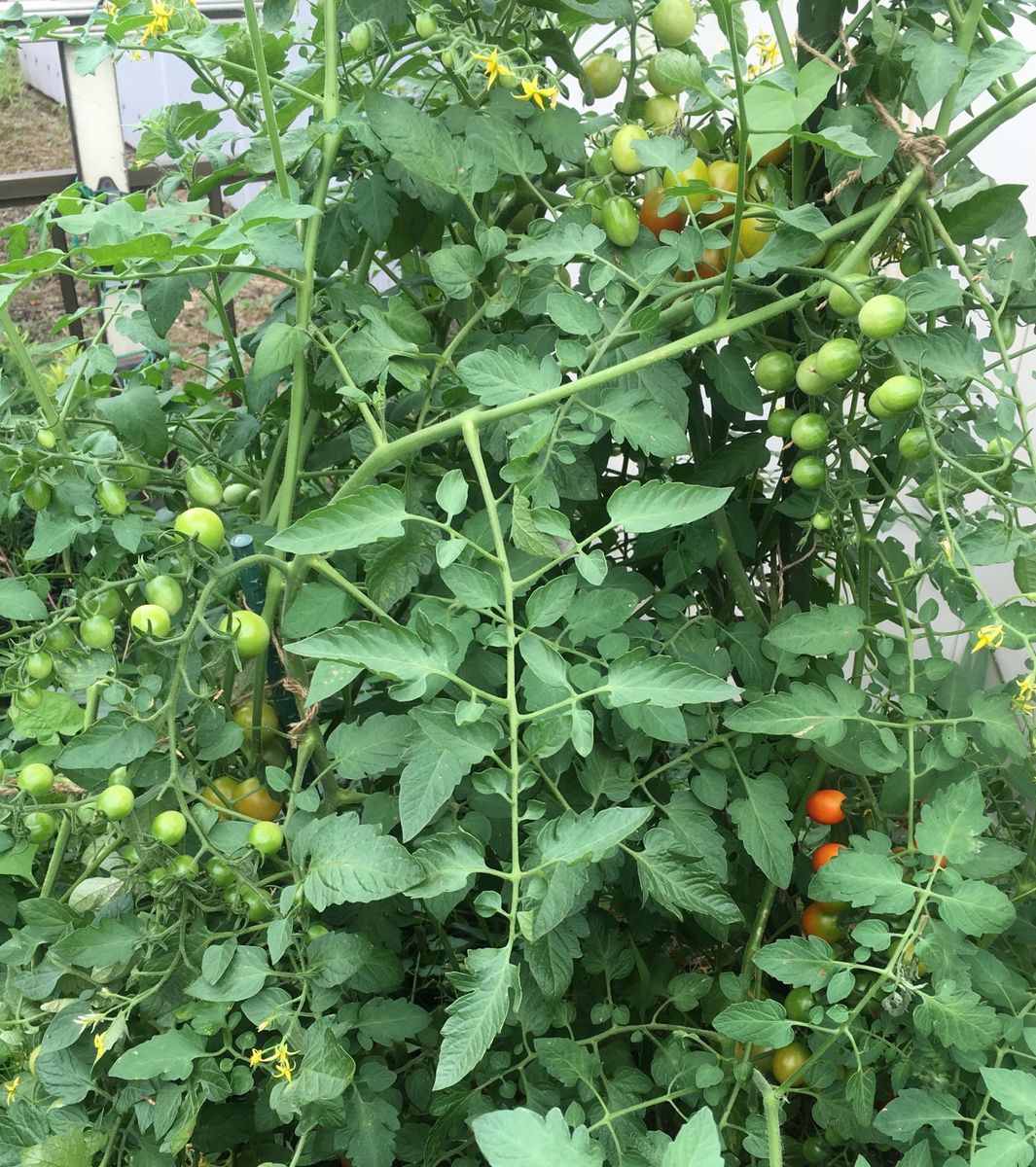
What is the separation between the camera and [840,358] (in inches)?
26.3

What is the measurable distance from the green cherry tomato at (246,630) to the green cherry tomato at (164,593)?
0.10 feet

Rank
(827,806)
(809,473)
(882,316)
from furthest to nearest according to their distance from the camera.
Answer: (827,806) < (809,473) < (882,316)

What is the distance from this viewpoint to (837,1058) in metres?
0.71

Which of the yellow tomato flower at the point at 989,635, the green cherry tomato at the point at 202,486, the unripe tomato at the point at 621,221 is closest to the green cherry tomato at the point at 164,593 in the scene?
the green cherry tomato at the point at 202,486

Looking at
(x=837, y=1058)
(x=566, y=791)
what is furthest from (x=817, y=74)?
(x=837, y=1058)

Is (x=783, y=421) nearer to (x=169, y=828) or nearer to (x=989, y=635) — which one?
(x=989, y=635)

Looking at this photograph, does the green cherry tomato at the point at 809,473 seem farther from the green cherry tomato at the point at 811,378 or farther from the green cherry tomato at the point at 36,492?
the green cherry tomato at the point at 36,492

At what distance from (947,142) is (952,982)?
55 cm

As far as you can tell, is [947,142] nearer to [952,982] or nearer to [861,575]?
[861,575]

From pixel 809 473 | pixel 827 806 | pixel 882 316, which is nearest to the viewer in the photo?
pixel 882 316

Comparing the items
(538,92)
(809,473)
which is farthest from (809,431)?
(538,92)

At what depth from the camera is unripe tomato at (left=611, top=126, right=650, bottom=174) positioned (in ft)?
2.45

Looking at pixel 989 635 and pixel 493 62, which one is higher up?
pixel 493 62

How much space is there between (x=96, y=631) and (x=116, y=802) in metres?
0.13
